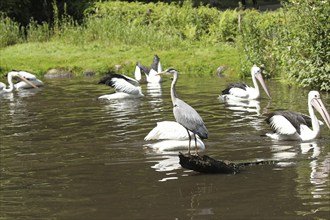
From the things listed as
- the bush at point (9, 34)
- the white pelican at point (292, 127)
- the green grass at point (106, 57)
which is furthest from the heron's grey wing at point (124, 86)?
the bush at point (9, 34)

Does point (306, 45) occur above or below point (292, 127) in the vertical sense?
above

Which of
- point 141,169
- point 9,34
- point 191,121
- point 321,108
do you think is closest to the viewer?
point 141,169

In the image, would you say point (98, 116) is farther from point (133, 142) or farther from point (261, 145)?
point (261, 145)

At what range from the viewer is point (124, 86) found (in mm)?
18469

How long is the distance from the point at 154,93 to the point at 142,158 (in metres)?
9.37

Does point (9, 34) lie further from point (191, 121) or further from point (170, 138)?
point (191, 121)

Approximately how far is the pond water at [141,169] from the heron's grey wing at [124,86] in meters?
1.35

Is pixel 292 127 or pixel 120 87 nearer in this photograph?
pixel 292 127

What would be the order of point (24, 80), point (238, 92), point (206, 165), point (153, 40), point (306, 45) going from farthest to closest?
point (153, 40) → point (24, 80) → point (306, 45) → point (238, 92) → point (206, 165)

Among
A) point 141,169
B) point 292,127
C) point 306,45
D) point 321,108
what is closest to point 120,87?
point 306,45

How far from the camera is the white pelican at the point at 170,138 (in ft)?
36.6

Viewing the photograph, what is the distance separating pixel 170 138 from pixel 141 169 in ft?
6.39

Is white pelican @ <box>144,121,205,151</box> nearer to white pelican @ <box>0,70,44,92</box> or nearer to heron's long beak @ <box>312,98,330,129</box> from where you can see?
heron's long beak @ <box>312,98,330,129</box>

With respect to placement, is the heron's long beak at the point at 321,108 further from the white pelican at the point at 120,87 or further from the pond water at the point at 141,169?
the white pelican at the point at 120,87
